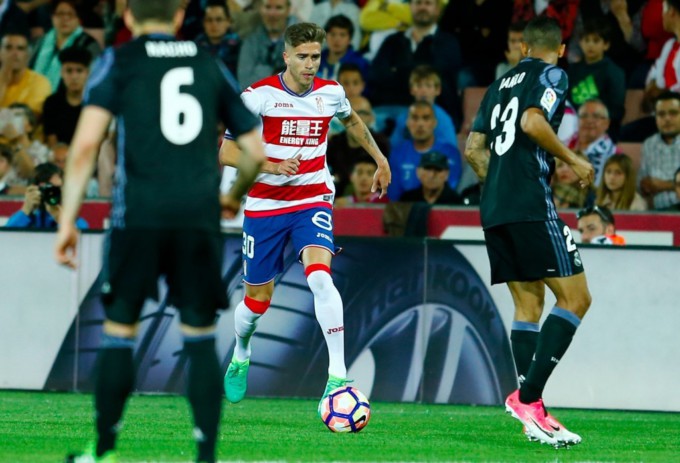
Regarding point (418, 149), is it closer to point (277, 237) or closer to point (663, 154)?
point (663, 154)

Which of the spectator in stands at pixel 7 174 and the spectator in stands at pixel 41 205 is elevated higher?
the spectator in stands at pixel 41 205

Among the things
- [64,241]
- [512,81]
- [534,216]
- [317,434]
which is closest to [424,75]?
[512,81]

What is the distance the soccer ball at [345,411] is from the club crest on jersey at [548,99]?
6.73ft

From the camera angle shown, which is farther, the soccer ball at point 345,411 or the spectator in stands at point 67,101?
the spectator in stands at point 67,101

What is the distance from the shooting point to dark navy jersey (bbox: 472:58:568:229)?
24.9 feet

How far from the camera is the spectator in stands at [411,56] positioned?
47.8 feet

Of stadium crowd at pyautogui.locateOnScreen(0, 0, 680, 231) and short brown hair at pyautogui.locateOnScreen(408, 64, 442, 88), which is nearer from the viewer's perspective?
stadium crowd at pyautogui.locateOnScreen(0, 0, 680, 231)

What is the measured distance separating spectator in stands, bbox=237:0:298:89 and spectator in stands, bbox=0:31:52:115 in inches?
92.5

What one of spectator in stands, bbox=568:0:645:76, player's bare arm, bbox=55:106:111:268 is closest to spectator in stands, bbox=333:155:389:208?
spectator in stands, bbox=568:0:645:76

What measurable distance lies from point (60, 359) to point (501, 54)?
623cm

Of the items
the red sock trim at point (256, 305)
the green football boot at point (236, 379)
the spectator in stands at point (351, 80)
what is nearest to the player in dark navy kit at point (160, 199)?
the red sock trim at point (256, 305)

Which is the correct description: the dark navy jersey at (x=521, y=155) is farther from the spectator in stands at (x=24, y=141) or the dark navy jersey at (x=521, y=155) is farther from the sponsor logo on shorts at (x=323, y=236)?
the spectator in stands at (x=24, y=141)

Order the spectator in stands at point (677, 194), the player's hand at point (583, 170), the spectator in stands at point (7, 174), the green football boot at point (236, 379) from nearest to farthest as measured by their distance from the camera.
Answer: the player's hand at point (583, 170)
the green football boot at point (236, 379)
the spectator in stands at point (677, 194)
the spectator in stands at point (7, 174)

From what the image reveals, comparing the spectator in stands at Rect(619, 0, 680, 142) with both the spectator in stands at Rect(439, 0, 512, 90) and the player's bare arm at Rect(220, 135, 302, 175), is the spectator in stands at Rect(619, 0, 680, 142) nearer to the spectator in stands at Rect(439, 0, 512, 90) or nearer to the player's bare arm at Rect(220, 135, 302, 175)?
the spectator in stands at Rect(439, 0, 512, 90)
